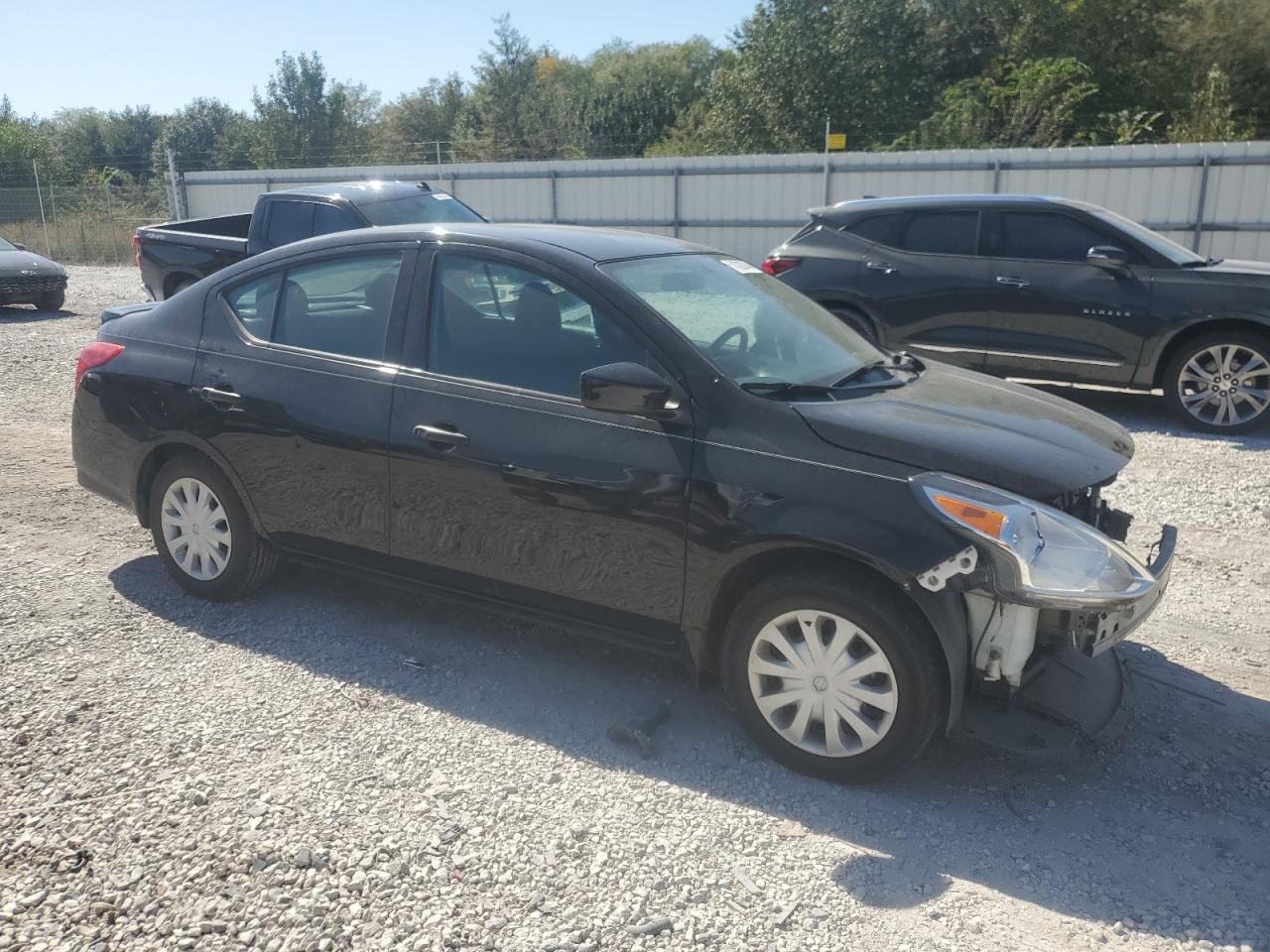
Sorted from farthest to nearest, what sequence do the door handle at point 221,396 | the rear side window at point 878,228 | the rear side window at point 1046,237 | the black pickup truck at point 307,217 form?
the black pickup truck at point 307,217
the rear side window at point 878,228
the rear side window at point 1046,237
the door handle at point 221,396

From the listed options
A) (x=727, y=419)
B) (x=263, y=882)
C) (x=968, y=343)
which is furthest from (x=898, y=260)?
(x=263, y=882)

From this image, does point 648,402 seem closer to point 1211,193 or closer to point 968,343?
point 968,343

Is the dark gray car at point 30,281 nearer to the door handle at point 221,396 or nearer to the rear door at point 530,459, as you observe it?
the door handle at point 221,396

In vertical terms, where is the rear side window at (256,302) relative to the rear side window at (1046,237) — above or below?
below

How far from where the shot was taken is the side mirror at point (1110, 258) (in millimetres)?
8586

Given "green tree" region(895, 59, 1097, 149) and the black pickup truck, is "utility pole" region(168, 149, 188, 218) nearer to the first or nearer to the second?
the black pickup truck

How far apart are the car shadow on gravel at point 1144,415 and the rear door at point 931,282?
0.83 metres

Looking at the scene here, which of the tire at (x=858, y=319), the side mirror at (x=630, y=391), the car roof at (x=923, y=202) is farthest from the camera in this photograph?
the tire at (x=858, y=319)

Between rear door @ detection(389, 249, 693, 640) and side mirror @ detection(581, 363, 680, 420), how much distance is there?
0.22 feet

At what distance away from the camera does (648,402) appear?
3.63 metres

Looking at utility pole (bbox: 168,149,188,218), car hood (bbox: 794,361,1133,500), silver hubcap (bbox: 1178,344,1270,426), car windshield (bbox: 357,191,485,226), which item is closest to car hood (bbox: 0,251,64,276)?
utility pole (bbox: 168,149,188,218)

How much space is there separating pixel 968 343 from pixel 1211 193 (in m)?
8.65

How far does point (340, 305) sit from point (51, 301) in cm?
1468

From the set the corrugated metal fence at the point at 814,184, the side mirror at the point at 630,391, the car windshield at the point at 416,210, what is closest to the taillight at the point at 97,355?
the side mirror at the point at 630,391
